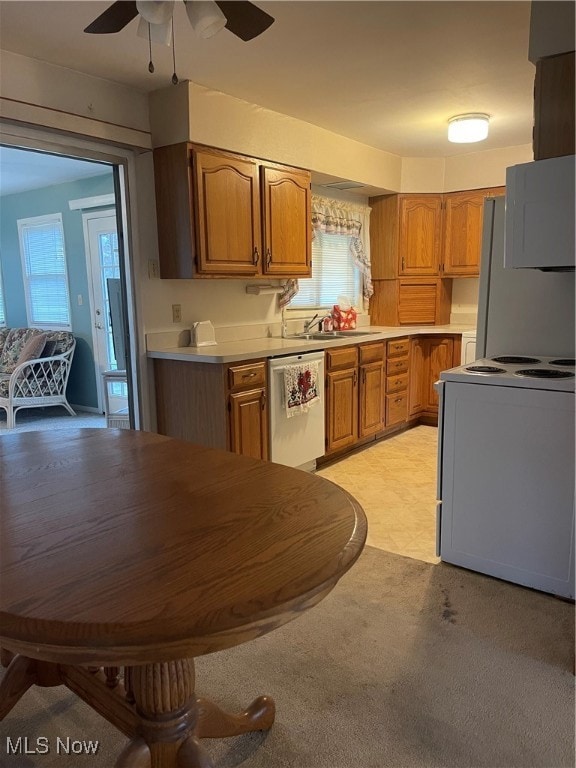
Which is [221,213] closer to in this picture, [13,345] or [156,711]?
[156,711]

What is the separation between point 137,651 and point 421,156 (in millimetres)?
5194

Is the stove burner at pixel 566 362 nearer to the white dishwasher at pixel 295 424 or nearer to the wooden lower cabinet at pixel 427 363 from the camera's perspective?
the white dishwasher at pixel 295 424

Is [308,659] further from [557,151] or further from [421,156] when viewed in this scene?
[421,156]

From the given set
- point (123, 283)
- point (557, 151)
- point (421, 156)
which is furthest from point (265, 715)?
point (421, 156)

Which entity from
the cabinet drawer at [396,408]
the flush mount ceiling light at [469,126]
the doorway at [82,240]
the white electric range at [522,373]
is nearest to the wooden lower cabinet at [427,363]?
the cabinet drawer at [396,408]

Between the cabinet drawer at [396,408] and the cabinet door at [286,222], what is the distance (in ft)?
4.37

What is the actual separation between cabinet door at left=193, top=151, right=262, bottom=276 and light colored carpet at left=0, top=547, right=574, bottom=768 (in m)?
2.08

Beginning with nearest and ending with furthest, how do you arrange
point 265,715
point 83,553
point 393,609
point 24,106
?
point 83,553
point 265,715
point 393,609
point 24,106

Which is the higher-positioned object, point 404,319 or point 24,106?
point 24,106

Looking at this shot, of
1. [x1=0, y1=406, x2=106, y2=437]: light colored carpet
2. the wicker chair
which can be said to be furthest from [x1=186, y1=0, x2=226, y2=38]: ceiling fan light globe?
the wicker chair

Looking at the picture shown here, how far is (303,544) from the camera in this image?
0.99 metres

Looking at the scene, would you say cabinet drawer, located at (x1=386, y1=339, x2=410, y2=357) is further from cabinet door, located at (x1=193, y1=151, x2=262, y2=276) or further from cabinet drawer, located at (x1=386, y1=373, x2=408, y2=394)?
cabinet door, located at (x1=193, y1=151, x2=262, y2=276)

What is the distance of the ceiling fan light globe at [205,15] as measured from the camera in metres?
1.50

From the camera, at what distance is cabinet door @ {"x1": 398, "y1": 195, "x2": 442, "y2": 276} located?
5141mm
